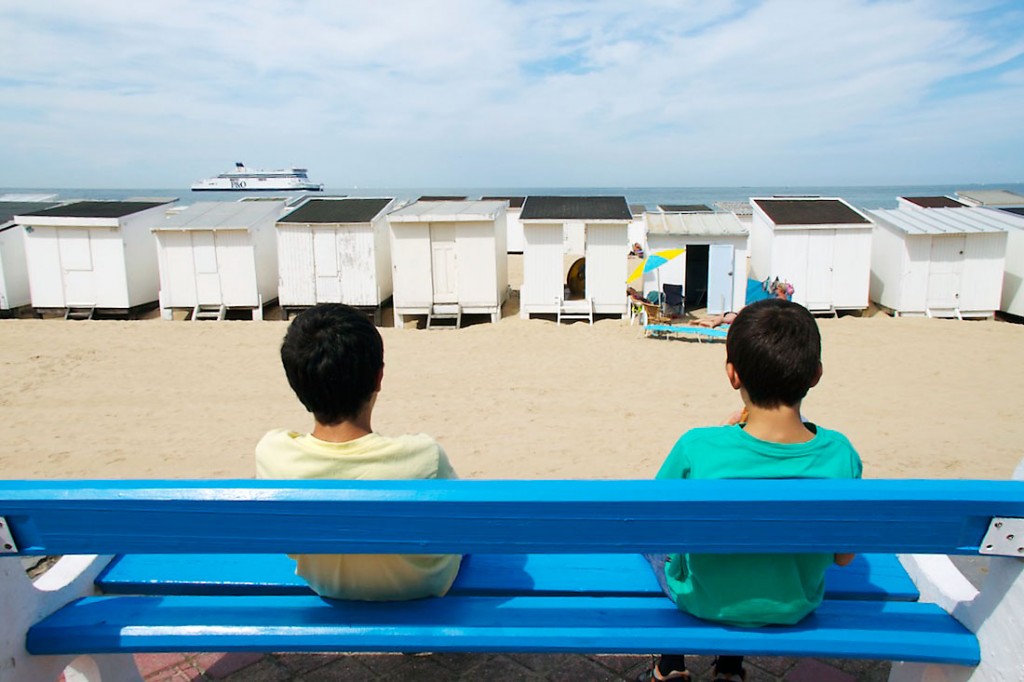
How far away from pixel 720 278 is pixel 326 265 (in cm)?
803

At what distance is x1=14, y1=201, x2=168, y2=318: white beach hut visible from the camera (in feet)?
51.9

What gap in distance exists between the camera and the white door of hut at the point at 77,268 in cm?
1589

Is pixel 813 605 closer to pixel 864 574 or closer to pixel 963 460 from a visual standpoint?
pixel 864 574

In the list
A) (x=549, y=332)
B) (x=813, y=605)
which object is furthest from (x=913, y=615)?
(x=549, y=332)

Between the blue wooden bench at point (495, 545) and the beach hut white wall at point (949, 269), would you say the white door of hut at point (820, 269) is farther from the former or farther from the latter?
the blue wooden bench at point (495, 545)

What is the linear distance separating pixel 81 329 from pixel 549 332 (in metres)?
8.81

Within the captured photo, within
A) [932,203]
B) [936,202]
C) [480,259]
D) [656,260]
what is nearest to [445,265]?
[480,259]

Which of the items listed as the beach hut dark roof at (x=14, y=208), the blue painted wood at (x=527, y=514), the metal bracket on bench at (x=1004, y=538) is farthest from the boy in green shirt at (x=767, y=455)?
the beach hut dark roof at (x=14, y=208)

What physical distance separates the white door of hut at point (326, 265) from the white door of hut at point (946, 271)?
39.5 ft

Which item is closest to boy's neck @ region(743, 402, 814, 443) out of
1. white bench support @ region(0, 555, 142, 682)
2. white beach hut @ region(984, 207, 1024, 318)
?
white bench support @ region(0, 555, 142, 682)

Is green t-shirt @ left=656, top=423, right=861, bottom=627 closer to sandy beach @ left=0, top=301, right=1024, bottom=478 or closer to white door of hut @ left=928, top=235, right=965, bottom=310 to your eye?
sandy beach @ left=0, top=301, right=1024, bottom=478

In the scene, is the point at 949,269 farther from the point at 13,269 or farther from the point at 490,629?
the point at 13,269

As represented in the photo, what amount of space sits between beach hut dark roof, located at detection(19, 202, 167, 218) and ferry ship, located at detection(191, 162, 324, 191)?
94024 mm

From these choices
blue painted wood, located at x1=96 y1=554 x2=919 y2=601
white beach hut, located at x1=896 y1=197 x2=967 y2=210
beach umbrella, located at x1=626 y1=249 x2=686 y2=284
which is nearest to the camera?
blue painted wood, located at x1=96 y1=554 x2=919 y2=601
